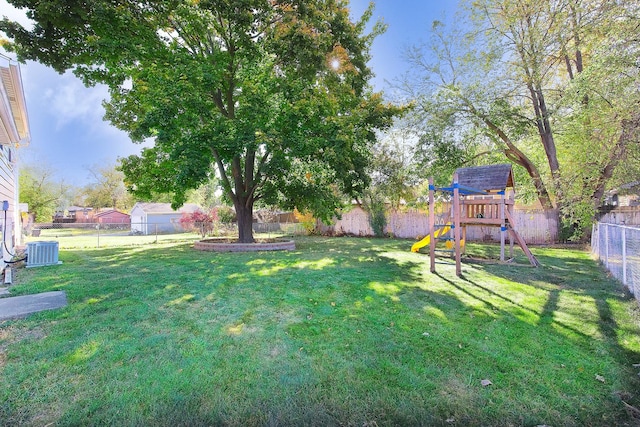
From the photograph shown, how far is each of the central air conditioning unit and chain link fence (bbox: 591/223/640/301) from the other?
12156 millimetres

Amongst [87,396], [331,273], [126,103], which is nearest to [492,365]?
[87,396]

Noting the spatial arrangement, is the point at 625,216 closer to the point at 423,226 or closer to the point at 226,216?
the point at 423,226

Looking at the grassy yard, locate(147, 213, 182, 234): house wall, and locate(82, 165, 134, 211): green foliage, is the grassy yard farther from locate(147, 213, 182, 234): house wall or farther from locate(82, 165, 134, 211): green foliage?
locate(82, 165, 134, 211): green foliage

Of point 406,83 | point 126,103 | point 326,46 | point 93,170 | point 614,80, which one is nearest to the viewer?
point 614,80

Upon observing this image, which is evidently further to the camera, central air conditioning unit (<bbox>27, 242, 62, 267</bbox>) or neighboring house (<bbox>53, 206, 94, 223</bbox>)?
neighboring house (<bbox>53, 206, 94, 223</bbox>)

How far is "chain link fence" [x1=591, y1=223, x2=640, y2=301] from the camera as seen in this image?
16.6 ft

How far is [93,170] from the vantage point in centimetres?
4753

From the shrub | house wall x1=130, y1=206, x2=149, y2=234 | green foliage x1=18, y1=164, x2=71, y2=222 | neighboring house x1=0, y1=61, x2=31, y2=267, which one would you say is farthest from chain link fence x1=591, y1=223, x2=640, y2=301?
green foliage x1=18, y1=164, x2=71, y2=222

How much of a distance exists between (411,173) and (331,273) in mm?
11903

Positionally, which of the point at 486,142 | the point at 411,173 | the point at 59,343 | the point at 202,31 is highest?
the point at 202,31

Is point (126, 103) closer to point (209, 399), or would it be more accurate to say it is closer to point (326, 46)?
point (326, 46)

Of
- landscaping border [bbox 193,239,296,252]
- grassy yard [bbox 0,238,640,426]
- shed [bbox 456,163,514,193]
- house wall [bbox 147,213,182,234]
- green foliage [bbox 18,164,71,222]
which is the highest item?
green foliage [bbox 18,164,71,222]

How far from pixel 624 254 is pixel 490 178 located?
4283 mm

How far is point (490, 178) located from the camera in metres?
9.72
